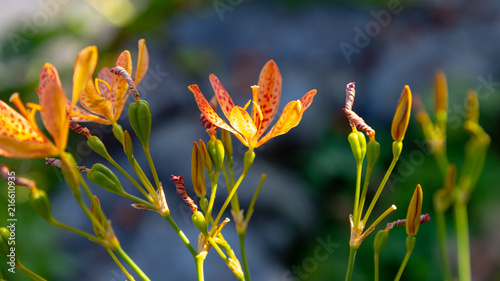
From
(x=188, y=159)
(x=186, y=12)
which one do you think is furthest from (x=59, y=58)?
(x=188, y=159)

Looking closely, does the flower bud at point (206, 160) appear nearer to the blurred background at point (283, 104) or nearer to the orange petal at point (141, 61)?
the orange petal at point (141, 61)

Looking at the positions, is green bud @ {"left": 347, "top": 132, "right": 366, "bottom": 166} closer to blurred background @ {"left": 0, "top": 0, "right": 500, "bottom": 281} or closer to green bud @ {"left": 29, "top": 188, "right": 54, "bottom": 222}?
green bud @ {"left": 29, "top": 188, "right": 54, "bottom": 222}

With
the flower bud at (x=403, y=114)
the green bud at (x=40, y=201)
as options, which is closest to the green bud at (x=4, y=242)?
the green bud at (x=40, y=201)

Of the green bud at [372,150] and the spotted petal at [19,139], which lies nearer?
the spotted petal at [19,139]

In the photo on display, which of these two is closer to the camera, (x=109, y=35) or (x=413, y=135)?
(x=413, y=135)

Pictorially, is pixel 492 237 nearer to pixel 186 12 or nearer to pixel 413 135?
pixel 413 135
